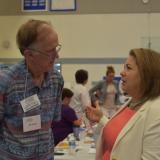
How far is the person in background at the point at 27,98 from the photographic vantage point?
203 cm

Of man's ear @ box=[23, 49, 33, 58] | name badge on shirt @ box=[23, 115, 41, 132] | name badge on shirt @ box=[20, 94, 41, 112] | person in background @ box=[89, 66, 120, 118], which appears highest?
man's ear @ box=[23, 49, 33, 58]

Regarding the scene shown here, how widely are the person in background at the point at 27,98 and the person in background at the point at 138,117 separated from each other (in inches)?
16.9

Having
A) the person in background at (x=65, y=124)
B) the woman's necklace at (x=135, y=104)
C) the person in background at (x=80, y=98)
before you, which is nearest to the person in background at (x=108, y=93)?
the person in background at (x=80, y=98)

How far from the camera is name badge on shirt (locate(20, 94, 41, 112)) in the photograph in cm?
203

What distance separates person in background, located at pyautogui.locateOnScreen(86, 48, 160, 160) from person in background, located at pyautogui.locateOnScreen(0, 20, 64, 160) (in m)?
0.43

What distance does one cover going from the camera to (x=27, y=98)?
2.05 meters

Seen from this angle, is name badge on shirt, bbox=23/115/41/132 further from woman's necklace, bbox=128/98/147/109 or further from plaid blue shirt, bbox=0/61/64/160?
woman's necklace, bbox=128/98/147/109

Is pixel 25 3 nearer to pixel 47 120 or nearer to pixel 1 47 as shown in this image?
pixel 1 47

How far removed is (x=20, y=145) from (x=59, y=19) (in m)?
7.12

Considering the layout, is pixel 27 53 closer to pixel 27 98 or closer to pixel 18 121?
pixel 27 98

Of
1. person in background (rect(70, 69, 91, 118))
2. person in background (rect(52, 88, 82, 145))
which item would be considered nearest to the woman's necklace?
person in background (rect(52, 88, 82, 145))

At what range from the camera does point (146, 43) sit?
8695 mm

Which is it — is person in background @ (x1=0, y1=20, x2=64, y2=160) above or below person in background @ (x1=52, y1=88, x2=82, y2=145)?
above

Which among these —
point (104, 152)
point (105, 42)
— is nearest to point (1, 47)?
point (105, 42)
